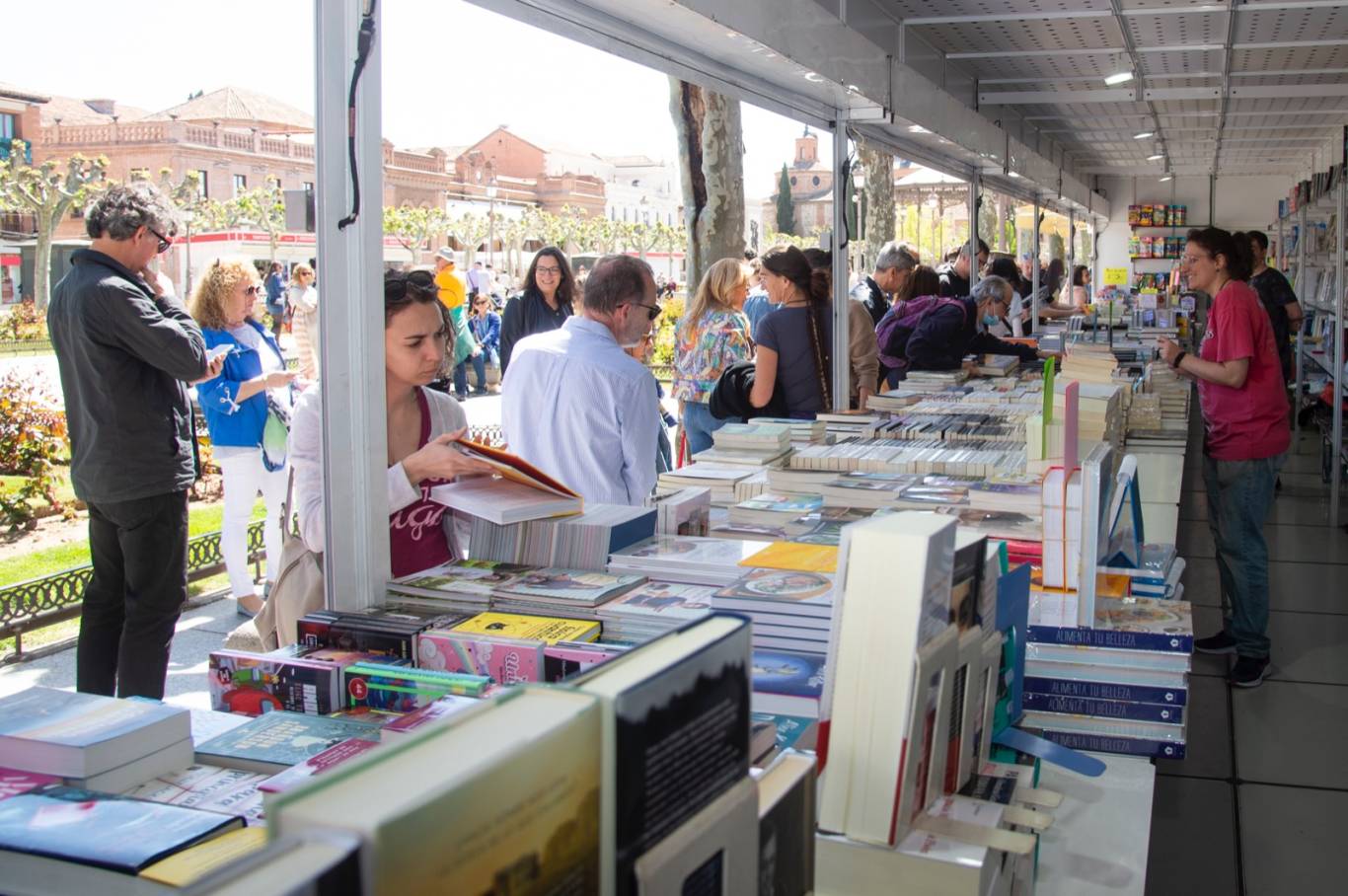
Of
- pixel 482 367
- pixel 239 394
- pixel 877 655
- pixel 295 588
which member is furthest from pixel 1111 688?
pixel 482 367

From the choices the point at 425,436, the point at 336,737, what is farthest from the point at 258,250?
the point at 336,737

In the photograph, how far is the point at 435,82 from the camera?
11703mm

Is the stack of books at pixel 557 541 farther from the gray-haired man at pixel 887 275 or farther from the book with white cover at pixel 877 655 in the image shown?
the gray-haired man at pixel 887 275

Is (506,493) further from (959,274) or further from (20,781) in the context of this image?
(959,274)

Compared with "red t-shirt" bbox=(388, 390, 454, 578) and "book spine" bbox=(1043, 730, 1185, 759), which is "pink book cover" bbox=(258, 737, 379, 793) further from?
"book spine" bbox=(1043, 730, 1185, 759)

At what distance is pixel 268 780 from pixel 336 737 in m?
0.18

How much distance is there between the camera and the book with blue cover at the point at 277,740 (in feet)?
4.74

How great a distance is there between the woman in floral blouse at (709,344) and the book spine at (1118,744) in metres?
4.19

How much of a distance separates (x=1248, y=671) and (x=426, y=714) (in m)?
3.88

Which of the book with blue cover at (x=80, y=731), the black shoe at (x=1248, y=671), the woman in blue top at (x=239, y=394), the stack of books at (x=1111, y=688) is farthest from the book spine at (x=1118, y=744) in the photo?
the woman in blue top at (x=239, y=394)

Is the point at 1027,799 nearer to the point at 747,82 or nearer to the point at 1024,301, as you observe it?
the point at 747,82

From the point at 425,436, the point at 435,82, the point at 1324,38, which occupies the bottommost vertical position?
the point at 425,436

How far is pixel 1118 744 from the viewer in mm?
1790

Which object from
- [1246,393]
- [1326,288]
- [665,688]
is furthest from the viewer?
[1326,288]
